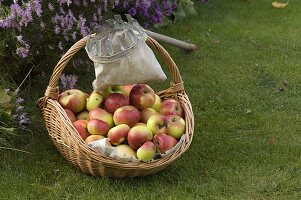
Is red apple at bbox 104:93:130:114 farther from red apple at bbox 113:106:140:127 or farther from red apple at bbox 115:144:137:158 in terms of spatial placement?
red apple at bbox 115:144:137:158

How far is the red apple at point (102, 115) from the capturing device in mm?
3641

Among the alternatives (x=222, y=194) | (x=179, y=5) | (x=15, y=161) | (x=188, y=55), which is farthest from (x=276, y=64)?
(x=15, y=161)

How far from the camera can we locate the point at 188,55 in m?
5.88

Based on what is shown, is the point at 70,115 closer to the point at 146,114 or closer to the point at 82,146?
the point at 82,146

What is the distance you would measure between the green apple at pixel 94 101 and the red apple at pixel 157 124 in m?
0.36

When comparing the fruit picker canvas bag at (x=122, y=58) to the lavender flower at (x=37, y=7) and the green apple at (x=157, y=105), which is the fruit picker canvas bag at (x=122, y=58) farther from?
the lavender flower at (x=37, y=7)

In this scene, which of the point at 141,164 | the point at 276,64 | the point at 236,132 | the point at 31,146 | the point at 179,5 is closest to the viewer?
the point at 141,164

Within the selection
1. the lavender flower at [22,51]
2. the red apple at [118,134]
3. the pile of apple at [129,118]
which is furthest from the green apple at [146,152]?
the lavender flower at [22,51]

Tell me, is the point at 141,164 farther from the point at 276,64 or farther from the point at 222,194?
the point at 276,64

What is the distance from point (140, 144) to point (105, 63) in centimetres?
54

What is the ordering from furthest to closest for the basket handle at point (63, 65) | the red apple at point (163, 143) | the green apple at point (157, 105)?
the green apple at point (157, 105) → the basket handle at point (63, 65) → the red apple at point (163, 143)

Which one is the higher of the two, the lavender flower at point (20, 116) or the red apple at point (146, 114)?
the red apple at point (146, 114)

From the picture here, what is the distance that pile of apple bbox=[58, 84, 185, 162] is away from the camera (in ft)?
11.4

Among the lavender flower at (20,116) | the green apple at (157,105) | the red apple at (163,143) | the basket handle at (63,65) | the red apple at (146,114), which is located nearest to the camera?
the red apple at (163,143)
